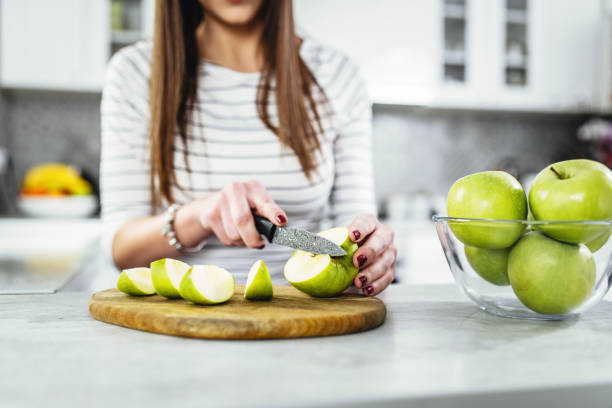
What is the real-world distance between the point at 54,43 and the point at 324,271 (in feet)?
8.23

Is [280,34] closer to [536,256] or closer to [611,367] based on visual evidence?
[536,256]

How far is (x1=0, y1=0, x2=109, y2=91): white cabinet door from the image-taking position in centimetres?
272

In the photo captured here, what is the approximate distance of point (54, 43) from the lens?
2.76 metres

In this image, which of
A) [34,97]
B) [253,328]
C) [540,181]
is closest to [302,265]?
[253,328]

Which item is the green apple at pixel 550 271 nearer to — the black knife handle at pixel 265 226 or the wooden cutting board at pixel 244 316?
the wooden cutting board at pixel 244 316

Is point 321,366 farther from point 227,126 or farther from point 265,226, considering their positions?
point 227,126

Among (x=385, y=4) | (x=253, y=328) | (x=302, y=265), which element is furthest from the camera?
(x=385, y=4)

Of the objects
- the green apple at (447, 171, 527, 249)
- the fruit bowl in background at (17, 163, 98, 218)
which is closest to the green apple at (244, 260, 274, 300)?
the green apple at (447, 171, 527, 249)

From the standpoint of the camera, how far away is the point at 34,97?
311cm

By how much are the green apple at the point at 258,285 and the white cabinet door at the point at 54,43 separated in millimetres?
2384

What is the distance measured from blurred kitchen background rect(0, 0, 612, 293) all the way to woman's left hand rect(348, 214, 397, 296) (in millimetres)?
1879

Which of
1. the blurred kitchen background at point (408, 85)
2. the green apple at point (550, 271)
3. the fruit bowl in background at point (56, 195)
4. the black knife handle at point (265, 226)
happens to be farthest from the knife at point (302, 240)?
the fruit bowl in background at point (56, 195)

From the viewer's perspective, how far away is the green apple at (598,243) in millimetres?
620

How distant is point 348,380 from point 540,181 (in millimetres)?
342
